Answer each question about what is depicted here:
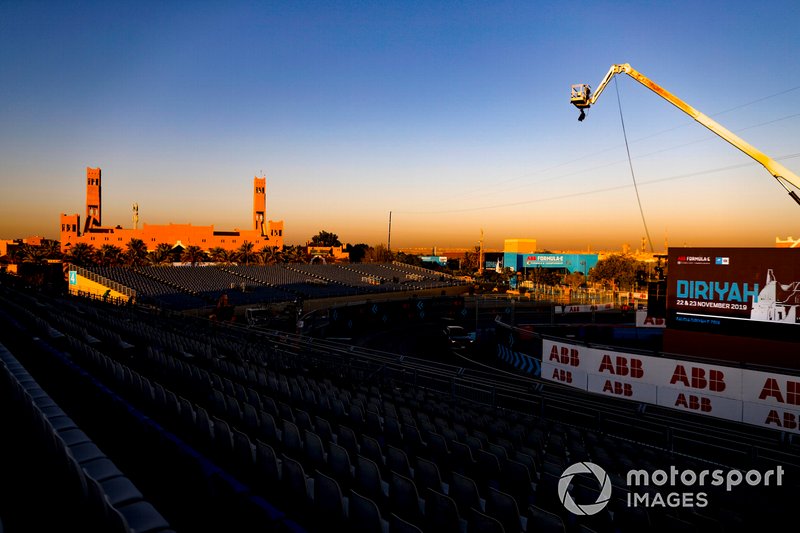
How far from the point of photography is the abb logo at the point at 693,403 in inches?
584

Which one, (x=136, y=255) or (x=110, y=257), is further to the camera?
(x=136, y=255)

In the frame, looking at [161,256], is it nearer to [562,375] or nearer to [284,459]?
[562,375]

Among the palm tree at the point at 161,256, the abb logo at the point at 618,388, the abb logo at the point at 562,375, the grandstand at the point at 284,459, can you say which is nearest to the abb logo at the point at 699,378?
the abb logo at the point at 618,388

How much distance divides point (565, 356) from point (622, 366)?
250cm

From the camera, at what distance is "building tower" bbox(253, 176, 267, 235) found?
148 meters

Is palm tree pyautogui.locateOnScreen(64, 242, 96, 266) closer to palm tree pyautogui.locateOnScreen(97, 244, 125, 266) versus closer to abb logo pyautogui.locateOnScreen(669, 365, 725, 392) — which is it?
palm tree pyautogui.locateOnScreen(97, 244, 125, 266)

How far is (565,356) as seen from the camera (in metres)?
19.0

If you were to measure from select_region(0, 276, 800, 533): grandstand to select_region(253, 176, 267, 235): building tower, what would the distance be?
14202 centimetres

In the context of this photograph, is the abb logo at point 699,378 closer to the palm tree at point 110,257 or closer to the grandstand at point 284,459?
the grandstand at point 284,459

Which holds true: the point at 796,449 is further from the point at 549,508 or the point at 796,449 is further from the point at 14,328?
the point at 14,328

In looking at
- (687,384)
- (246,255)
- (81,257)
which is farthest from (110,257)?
(687,384)

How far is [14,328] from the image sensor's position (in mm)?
14312

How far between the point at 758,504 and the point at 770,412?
9996mm

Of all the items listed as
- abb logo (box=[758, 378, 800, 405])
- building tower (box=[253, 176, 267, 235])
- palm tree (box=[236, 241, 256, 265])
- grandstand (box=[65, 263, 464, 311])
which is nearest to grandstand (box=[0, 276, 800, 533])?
abb logo (box=[758, 378, 800, 405])
